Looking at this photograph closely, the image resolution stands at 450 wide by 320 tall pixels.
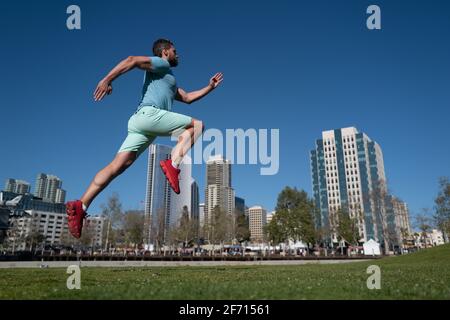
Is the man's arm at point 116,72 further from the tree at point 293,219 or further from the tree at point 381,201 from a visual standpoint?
the tree at point 381,201

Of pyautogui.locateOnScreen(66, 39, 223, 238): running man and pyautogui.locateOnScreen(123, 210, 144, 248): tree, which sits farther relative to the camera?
pyautogui.locateOnScreen(123, 210, 144, 248): tree

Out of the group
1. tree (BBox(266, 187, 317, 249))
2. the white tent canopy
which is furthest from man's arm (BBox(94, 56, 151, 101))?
the white tent canopy

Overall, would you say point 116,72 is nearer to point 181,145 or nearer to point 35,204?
point 181,145

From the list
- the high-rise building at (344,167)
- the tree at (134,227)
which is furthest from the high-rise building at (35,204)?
the high-rise building at (344,167)

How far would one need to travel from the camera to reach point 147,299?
3336 mm

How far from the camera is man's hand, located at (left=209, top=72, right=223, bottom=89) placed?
7.32 metres

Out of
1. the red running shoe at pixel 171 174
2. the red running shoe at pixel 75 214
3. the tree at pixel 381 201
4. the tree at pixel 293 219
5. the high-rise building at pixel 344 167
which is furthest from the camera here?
the high-rise building at pixel 344 167

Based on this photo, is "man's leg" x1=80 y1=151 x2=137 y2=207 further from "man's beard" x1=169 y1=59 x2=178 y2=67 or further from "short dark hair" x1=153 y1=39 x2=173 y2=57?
"short dark hair" x1=153 y1=39 x2=173 y2=57

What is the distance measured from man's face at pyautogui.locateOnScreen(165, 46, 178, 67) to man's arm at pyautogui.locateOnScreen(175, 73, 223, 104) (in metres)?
0.60

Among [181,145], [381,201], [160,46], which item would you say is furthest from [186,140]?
[381,201]

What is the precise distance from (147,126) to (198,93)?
5.82 feet

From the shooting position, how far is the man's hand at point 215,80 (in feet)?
24.0

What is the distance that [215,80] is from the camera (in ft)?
24.2
